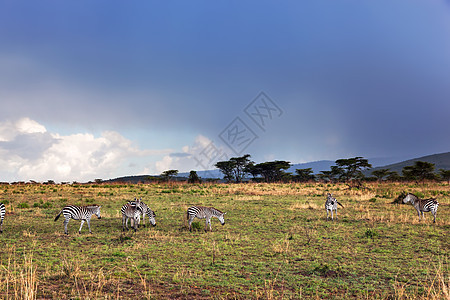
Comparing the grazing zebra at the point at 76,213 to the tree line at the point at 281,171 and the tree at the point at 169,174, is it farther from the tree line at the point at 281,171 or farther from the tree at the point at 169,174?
the tree at the point at 169,174

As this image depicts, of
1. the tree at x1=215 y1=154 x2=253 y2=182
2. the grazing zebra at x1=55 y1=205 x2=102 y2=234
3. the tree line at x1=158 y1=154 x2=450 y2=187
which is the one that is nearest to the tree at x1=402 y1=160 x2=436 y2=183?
the tree line at x1=158 y1=154 x2=450 y2=187

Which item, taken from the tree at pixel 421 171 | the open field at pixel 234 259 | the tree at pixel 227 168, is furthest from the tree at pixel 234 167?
the open field at pixel 234 259

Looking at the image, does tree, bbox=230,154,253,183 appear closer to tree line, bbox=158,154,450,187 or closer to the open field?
tree line, bbox=158,154,450,187

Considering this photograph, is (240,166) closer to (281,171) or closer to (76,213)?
(281,171)

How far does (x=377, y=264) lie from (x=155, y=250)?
25.7 ft

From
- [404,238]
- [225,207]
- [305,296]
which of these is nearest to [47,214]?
[225,207]

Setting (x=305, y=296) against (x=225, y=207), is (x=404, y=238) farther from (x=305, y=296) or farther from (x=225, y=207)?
(x=225, y=207)

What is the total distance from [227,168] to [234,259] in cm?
8598

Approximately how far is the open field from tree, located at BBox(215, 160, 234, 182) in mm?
75250

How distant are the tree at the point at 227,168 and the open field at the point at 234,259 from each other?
75.2 metres

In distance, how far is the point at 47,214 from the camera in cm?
2214

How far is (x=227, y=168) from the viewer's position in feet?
318

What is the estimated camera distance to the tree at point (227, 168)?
9577cm

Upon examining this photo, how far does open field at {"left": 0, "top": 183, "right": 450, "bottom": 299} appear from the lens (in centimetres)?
784
